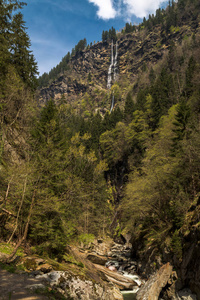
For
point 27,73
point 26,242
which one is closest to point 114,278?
point 26,242

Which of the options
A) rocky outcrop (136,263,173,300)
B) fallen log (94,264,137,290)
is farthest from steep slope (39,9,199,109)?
rocky outcrop (136,263,173,300)

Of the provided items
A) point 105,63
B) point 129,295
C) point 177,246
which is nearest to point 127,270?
point 129,295

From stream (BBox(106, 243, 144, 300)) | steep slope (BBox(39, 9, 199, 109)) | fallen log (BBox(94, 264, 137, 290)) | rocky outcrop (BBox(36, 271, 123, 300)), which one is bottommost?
stream (BBox(106, 243, 144, 300))

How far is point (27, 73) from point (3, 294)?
24775 millimetres

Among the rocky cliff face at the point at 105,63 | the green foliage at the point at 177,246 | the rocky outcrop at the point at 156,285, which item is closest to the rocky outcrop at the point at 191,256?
the green foliage at the point at 177,246

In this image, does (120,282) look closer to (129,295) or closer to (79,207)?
(129,295)

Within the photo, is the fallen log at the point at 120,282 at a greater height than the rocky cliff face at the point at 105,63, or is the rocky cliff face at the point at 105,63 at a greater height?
the rocky cliff face at the point at 105,63

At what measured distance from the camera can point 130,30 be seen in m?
156

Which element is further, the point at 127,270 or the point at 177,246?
the point at 127,270

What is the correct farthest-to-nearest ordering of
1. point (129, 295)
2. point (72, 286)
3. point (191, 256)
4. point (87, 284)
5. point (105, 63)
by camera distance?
1. point (105, 63)
2. point (129, 295)
3. point (191, 256)
4. point (87, 284)
5. point (72, 286)

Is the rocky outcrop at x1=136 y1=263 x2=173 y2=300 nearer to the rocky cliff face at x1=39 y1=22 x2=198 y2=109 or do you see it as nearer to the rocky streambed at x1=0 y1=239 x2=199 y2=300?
the rocky streambed at x1=0 y1=239 x2=199 y2=300

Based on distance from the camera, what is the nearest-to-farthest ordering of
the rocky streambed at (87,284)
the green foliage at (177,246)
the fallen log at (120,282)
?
1. the rocky streambed at (87,284)
2. the green foliage at (177,246)
3. the fallen log at (120,282)

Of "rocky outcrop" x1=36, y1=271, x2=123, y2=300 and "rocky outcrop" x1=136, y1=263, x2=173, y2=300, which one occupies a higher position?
"rocky outcrop" x1=36, y1=271, x2=123, y2=300

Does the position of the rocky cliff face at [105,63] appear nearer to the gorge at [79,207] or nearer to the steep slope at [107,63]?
the steep slope at [107,63]
